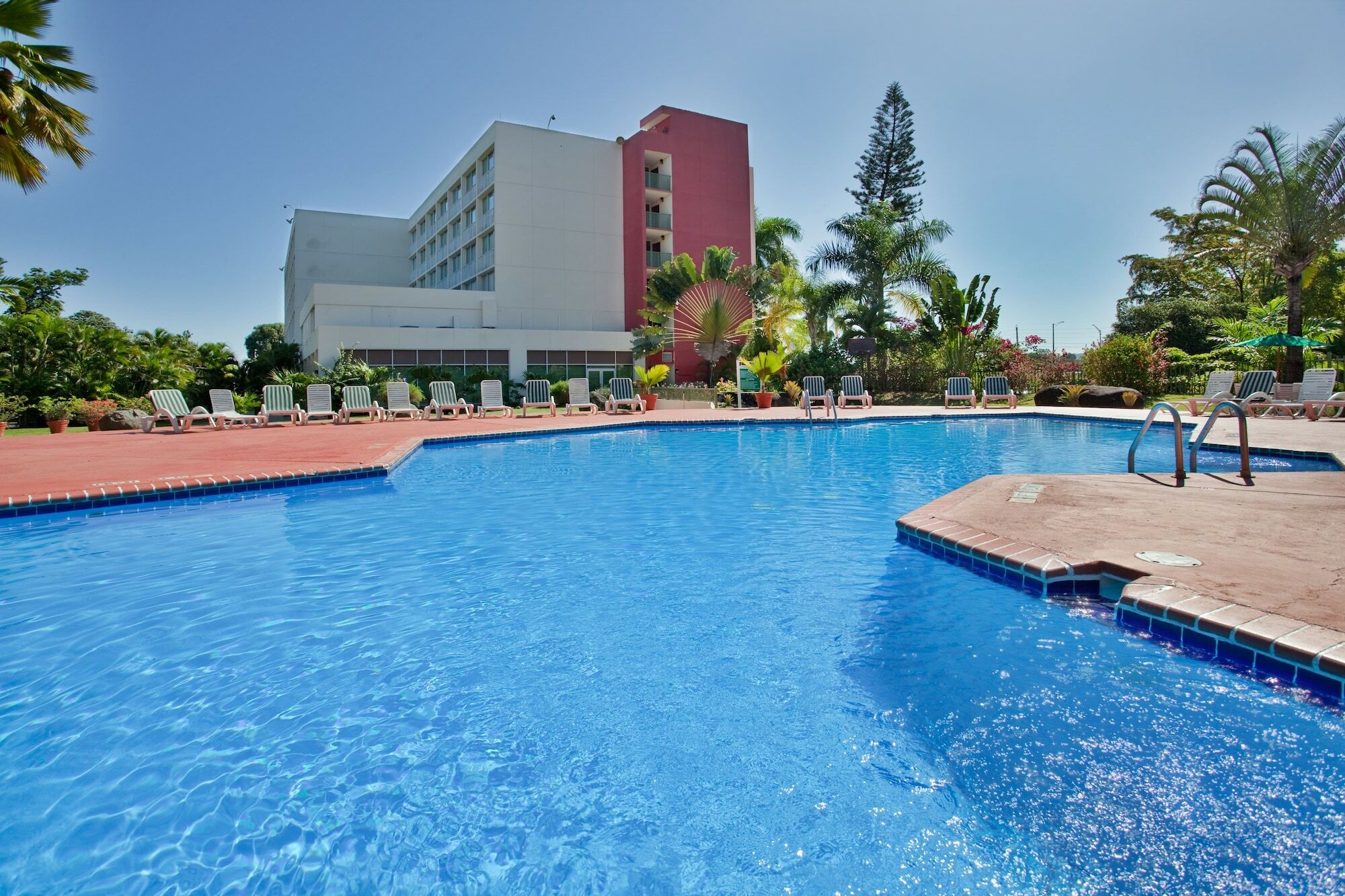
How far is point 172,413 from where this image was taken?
1572cm

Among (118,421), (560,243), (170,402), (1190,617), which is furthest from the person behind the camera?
(560,243)

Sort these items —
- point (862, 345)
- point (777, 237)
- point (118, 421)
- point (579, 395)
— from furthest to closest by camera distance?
point (777, 237) < point (862, 345) < point (579, 395) < point (118, 421)

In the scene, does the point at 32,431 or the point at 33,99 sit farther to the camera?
the point at 32,431

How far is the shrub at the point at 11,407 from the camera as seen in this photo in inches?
639

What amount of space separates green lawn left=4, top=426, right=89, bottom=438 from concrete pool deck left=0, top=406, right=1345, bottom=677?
448 cm

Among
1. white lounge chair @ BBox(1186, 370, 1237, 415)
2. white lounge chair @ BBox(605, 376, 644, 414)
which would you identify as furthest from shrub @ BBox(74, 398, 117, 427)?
white lounge chair @ BBox(1186, 370, 1237, 415)

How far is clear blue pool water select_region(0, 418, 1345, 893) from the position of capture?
6.88ft

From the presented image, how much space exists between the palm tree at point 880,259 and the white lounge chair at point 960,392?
18.8 feet

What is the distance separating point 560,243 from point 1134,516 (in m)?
32.3

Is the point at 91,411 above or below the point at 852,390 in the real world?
below

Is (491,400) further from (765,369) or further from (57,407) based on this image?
(57,407)

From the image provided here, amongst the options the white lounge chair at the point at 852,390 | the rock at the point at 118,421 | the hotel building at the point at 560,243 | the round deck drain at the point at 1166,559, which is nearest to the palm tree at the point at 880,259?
the white lounge chair at the point at 852,390

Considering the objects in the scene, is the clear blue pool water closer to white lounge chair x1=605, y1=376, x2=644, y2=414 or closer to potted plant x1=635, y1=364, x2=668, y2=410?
white lounge chair x1=605, y1=376, x2=644, y2=414

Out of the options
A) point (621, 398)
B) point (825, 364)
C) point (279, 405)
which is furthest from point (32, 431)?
point (825, 364)
